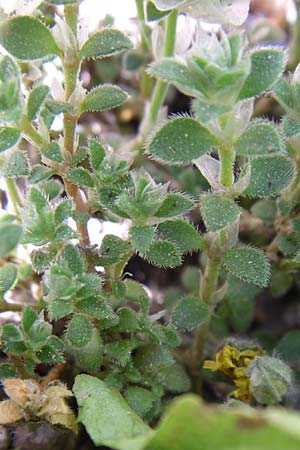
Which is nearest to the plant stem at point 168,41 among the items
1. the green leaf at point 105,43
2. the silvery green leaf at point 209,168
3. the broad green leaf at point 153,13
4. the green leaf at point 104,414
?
the broad green leaf at point 153,13

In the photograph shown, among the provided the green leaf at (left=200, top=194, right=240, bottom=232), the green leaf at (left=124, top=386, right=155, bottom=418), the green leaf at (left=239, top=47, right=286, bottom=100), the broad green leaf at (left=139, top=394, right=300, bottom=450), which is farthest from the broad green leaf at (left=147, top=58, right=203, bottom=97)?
the green leaf at (left=124, top=386, right=155, bottom=418)

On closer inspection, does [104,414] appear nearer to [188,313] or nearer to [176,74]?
[188,313]

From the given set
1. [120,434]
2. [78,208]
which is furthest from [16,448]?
[78,208]

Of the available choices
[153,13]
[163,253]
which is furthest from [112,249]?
[153,13]

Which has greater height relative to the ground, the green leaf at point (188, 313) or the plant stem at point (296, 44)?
the plant stem at point (296, 44)

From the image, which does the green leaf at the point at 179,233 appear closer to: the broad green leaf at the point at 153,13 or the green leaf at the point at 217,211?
the green leaf at the point at 217,211

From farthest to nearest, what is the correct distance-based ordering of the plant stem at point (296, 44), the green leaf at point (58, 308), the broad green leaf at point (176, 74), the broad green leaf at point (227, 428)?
1. the plant stem at point (296, 44)
2. the green leaf at point (58, 308)
3. the broad green leaf at point (176, 74)
4. the broad green leaf at point (227, 428)
